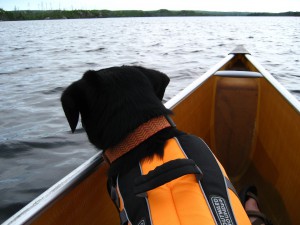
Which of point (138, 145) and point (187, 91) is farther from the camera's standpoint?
point (187, 91)

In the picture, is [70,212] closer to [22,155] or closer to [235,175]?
[235,175]

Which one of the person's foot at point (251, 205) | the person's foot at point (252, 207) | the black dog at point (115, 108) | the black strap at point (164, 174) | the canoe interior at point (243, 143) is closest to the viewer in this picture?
the black strap at point (164, 174)

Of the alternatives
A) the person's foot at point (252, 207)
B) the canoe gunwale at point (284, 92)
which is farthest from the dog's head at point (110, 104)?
the canoe gunwale at point (284, 92)

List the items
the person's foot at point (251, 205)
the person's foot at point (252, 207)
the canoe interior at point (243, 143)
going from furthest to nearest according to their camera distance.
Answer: the person's foot at point (251, 205)
the person's foot at point (252, 207)
the canoe interior at point (243, 143)

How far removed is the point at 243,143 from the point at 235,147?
94mm

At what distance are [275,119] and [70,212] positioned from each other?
1977 millimetres

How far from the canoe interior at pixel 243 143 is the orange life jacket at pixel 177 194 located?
37 cm

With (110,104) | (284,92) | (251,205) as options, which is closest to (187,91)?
(284,92)

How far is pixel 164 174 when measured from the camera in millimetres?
1225

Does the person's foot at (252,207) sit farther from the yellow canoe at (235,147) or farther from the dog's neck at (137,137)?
the dog's neck at (137,137)

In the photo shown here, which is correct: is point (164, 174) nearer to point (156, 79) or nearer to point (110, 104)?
point (110, 104)

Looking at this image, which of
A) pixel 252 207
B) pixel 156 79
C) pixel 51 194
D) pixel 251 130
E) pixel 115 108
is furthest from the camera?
pixel 251 130

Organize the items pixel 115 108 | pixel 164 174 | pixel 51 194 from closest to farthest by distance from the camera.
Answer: pixel 164 174 < pixel 51 194 < pixel 115 108

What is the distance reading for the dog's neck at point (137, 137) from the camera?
1.51 meters
